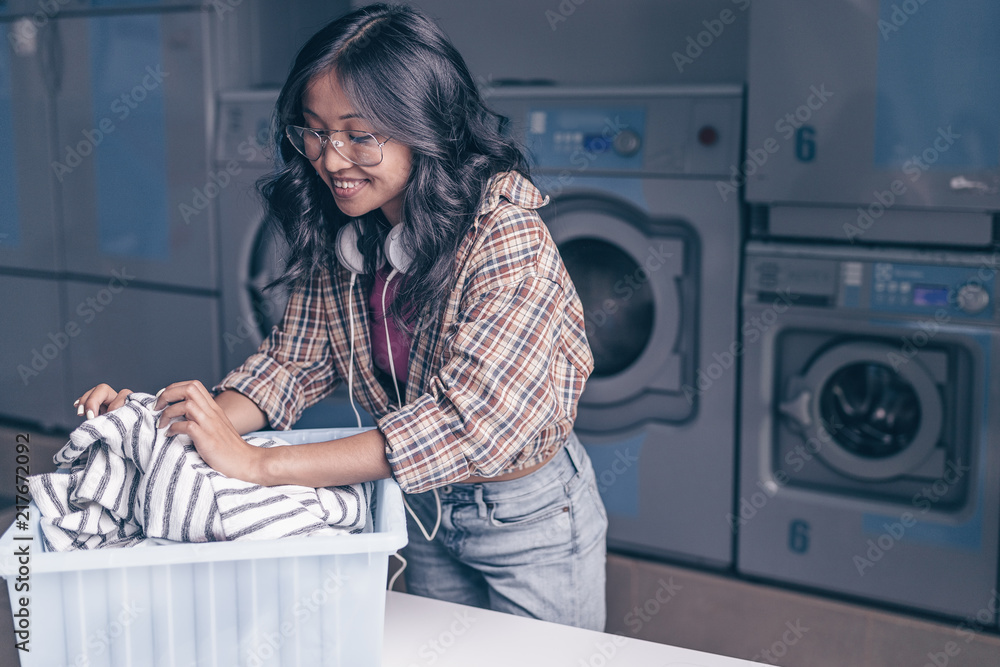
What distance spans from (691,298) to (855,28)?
2.09ft

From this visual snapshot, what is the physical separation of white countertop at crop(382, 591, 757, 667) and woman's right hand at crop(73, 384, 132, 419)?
37 centimetres

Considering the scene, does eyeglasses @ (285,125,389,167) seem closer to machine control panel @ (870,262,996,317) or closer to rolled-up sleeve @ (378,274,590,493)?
rolled-up sleeve @ (378,274,590,493)

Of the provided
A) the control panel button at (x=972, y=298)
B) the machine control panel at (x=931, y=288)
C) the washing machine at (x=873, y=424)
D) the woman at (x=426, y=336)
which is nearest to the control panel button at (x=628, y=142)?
the washing machine at (x=873, y=424)

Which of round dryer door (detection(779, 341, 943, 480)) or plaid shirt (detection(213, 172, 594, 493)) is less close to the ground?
plaid shirt (detection(213, 172, 594, 493))

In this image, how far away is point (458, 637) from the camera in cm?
92

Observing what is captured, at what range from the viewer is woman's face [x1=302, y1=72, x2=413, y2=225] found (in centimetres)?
98

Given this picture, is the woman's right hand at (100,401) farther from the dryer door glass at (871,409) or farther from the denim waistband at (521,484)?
the dryer door glass at (871,409)

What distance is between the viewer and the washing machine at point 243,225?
2.44 metres

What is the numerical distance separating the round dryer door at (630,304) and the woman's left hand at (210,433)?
127cm

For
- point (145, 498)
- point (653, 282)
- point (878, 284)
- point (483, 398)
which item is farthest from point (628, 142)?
point (145, 498)

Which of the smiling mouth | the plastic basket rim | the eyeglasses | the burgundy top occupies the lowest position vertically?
the plastic basket rim

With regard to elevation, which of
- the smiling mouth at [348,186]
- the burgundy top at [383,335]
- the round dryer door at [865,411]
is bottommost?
the round dryer door at [865,411]

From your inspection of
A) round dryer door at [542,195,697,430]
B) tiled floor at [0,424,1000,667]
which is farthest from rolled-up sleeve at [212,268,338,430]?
round dryer door at [542,195,697,430]

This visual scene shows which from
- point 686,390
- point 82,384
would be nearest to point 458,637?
point 686,390
